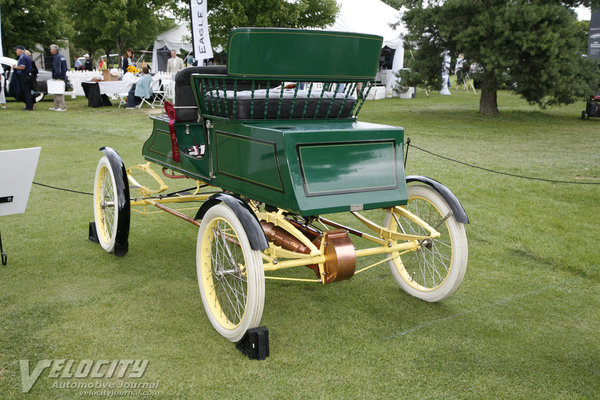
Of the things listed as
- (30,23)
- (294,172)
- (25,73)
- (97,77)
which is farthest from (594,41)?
(30,23)

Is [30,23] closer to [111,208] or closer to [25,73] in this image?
[25,73]

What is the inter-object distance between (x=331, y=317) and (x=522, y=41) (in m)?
12.2

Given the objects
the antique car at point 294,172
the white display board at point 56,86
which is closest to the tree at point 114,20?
the white display board at point 56,86

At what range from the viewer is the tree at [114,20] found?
3170 cm

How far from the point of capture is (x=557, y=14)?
1346 cm

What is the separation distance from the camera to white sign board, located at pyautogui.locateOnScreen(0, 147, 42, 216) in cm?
387

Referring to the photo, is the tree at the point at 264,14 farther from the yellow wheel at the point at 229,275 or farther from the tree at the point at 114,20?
the yellow wheel at the point at 229,275

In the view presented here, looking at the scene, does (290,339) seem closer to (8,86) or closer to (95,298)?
(95,298)

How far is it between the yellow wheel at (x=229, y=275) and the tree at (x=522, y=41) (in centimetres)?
1221

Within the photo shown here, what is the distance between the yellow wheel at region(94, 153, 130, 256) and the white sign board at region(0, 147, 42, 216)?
0.66 meters

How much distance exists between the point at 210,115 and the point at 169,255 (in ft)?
5.42

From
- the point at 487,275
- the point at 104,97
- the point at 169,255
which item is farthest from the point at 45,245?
the point at 104,97

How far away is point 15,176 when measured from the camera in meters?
3.99

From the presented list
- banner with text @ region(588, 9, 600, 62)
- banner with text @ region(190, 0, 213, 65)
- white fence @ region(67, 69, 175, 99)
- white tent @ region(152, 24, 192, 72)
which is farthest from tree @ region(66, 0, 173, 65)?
banner with text @ region(588, 9, 600, 62)
